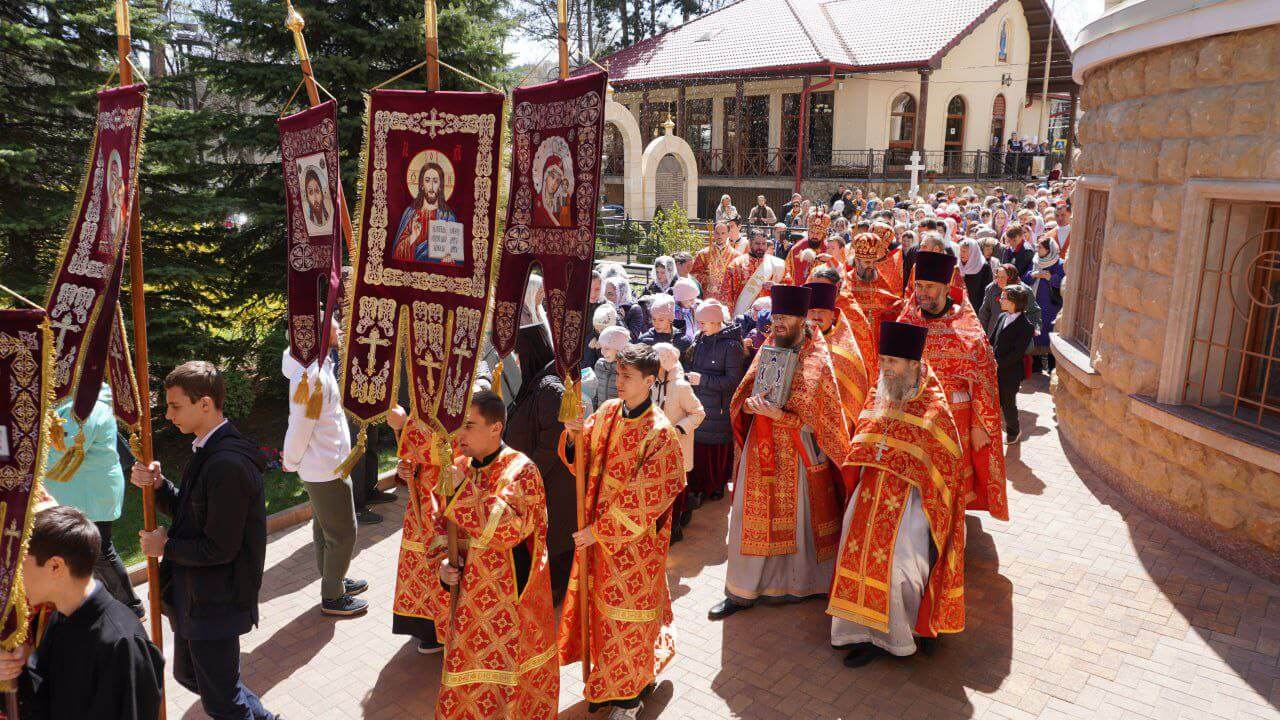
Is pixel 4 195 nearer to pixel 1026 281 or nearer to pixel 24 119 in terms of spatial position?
pixel 24 119

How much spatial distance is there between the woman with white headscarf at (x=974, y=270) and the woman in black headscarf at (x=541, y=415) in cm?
613

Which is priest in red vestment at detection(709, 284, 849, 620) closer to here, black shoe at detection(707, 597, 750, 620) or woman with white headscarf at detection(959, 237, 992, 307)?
black shoe at detection(707, 597, 750, 620)

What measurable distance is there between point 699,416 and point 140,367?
12.3 feet

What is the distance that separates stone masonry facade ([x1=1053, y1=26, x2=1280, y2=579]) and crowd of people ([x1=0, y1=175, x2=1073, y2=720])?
1789 mm

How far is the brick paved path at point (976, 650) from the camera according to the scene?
490cm

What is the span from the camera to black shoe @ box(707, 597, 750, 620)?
5.87 m

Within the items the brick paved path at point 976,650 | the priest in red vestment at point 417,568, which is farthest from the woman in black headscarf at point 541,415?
the brick paved path at point 976,650

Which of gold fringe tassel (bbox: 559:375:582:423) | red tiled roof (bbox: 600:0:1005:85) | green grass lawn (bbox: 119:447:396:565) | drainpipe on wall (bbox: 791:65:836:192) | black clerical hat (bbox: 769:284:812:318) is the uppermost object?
red tiled roof (bbox: 600:0:1005:85)

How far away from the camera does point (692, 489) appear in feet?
26.1

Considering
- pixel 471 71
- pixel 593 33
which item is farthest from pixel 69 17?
pixel 593 33

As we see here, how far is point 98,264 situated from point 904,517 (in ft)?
14.5

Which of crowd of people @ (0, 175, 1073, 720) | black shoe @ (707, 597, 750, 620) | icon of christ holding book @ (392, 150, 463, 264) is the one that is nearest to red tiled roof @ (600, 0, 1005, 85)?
crowd of people @ (0, 175, 1073, 720)

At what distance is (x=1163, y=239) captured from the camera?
693 cm

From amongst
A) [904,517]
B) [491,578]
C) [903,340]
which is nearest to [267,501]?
[491,578]
